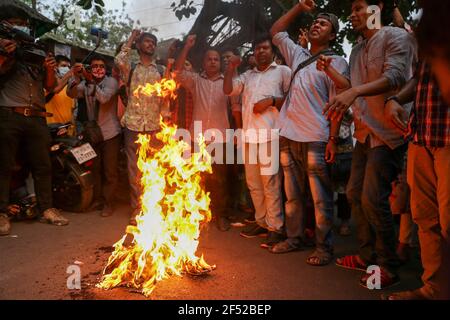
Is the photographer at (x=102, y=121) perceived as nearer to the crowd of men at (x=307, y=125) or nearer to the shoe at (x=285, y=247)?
the crowd of men at (x=307, y=125)

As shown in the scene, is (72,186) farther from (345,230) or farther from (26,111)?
(345,230)

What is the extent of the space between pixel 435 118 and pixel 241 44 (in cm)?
532

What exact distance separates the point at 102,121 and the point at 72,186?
3.69 feet

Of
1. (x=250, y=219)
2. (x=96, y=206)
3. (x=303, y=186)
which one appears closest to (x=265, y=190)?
(x=303, y=186)

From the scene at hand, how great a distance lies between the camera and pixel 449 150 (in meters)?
2.62

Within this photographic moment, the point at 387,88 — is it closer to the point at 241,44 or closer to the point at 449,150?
the point at 449,150

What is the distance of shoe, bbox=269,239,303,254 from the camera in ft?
13.7

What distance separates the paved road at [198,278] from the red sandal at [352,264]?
86 millimetres

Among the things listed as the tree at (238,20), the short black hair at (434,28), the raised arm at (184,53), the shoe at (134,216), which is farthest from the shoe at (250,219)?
the short black hair at (434,28)

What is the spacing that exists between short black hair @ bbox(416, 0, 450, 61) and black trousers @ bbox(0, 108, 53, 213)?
5.03 m

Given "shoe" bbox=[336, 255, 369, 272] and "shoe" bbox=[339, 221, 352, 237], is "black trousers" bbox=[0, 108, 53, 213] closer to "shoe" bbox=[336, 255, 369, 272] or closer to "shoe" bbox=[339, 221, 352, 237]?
"shoe" bbox=[336, 255, 369, 272]

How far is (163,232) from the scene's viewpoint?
3480mm
